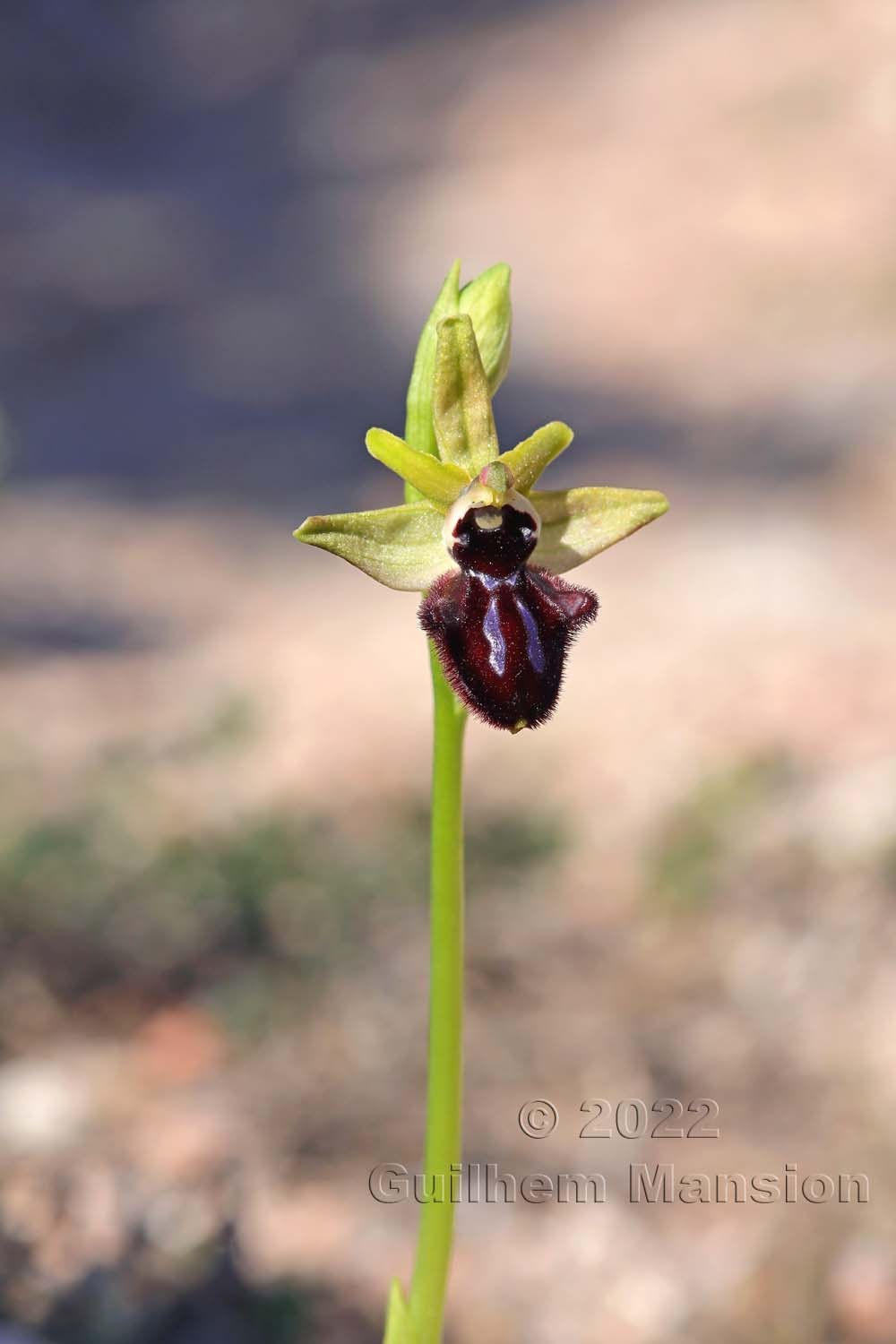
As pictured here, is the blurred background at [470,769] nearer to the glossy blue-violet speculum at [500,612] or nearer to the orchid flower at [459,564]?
the orchid flower at [459,564]

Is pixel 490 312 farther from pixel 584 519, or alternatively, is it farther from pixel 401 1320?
pixel 401 1320

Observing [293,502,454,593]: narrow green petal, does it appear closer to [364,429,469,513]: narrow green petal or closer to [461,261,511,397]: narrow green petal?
[364,429,469,513]: narrow green petal

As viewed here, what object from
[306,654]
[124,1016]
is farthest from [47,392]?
[124,1016]

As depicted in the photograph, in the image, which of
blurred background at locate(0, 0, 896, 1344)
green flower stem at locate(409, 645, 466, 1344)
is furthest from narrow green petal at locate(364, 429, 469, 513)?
blurred background at locate(0, 0, 896, 1344)

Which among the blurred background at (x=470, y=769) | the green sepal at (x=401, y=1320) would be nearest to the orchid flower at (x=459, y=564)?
the green sepal at (x=401, y=1320)

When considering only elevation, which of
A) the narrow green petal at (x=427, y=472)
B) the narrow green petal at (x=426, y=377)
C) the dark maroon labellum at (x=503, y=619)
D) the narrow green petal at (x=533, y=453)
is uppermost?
the narrow green petal at (x=426, y=377)

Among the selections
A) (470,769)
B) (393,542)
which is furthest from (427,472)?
(470,769)

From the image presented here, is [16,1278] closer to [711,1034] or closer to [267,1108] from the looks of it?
[267,1108]
